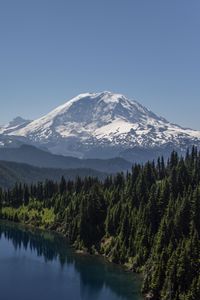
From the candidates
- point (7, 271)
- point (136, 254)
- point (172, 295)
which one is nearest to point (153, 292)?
point (172, 295)

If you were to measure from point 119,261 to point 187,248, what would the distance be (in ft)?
185

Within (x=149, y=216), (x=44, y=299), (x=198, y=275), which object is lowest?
(x=44, y=299)

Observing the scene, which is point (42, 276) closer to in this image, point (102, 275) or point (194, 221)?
point (102, 275)

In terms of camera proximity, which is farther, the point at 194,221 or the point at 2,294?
the point at 194,221

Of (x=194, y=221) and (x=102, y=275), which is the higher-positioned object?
(x=194, y=221)

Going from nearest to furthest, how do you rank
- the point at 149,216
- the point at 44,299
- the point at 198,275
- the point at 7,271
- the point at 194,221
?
1. the point at 198,275
2. the point at 44,299
3. the point at 194,221
4. the point at 7,271
5. the point at 149,216

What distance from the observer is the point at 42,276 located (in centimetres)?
18225

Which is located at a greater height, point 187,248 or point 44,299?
point 187,248

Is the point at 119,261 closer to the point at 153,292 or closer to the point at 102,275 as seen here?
the point at 102,275

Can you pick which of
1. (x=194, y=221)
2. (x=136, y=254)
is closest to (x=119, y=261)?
(x=136, y=254)

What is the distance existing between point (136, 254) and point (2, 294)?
5703 cm

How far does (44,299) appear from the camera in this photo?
151m

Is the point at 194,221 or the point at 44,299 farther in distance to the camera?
the point at 194,221

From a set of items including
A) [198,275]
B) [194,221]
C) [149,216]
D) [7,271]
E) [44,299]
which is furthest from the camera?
[149,216]
